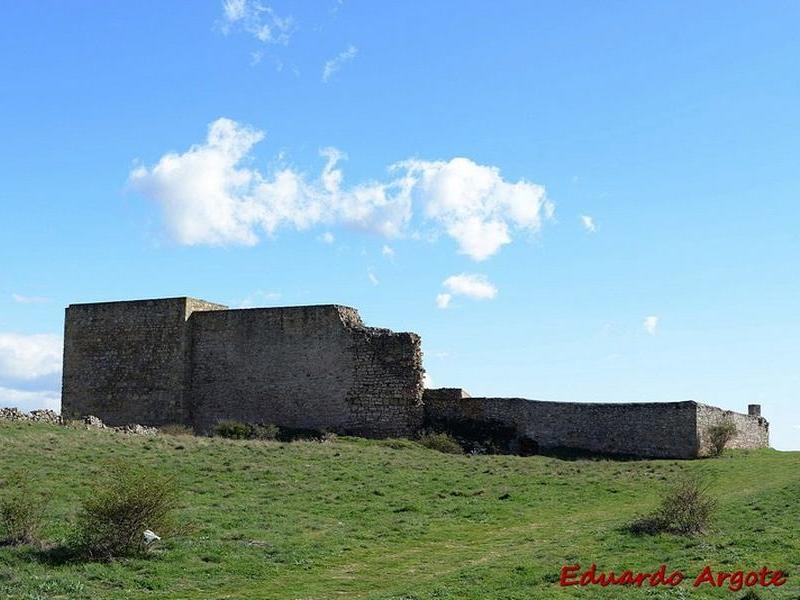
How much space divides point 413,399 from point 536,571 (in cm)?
2018

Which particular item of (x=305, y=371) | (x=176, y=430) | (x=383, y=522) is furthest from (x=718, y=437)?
(x=176, y=430)

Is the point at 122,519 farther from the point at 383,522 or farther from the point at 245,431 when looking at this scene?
the point at 245,431

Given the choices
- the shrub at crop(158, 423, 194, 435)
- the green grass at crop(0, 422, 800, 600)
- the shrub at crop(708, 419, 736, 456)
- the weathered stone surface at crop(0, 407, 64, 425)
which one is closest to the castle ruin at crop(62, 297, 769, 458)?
the shrub at crop(708, 419, 736, 456)

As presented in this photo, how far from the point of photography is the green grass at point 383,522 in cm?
1266

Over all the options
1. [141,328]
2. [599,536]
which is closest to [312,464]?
[599,536]

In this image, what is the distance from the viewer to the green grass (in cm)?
1266

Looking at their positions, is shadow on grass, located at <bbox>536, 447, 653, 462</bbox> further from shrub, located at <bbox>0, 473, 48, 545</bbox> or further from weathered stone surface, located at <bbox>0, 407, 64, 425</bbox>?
shrub, located at <bbox>0, 473, 48, 545</bbox>

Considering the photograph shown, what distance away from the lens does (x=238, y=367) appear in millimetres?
35219

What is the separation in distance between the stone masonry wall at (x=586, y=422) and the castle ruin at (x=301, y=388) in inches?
1.4

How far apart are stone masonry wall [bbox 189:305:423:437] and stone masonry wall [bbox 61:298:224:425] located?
2.38 feet

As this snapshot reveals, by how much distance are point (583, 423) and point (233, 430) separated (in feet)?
40.1

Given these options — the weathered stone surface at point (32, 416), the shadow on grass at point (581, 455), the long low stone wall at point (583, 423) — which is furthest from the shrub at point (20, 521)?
the long low stone wall at point (583, 423)

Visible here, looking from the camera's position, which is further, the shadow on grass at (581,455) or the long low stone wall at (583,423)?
the long low stone wall at (583,423)

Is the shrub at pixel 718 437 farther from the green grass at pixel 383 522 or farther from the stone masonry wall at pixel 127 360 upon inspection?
the stone masonry wall at pixel 127 360
